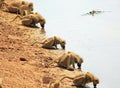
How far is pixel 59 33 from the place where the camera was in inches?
888

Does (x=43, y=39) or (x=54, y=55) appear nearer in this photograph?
(x=54, y=55)

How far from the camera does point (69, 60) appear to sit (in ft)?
54.4

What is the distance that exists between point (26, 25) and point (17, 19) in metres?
1.23

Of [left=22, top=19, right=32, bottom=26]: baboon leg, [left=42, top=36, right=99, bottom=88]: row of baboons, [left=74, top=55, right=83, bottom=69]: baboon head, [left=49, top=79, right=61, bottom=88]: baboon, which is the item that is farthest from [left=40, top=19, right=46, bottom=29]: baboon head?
[left=49, top=79, right=61, bottom=88]: baboon

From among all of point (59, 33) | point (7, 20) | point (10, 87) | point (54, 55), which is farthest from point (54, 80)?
point (7, 20)

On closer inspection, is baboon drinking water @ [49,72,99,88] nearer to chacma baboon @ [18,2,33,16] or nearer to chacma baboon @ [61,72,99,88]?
chacma baboon @ [61,72,99,88]

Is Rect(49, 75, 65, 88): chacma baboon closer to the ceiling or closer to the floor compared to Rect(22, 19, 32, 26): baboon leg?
closer to the floor

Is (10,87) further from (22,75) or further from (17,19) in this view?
(17,19)

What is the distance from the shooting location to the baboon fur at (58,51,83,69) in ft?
54.3

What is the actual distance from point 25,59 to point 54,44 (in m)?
2.65

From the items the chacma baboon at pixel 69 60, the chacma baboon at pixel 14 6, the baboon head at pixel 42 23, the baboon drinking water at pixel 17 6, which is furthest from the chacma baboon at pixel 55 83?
the chacma baboon at pixel 14 6

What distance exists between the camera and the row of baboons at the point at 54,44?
1473 cm

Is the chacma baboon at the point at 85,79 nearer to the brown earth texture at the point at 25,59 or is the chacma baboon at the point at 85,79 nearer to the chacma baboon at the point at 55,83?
the brown earth texture at the point at 25,59

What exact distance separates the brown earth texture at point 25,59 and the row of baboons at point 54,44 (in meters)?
0.26
